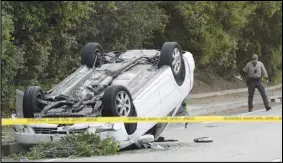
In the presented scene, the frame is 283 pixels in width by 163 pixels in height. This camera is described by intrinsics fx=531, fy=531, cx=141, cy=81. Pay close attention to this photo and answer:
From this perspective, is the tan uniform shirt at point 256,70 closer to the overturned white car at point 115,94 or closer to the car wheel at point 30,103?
the overturned white car at point 115,94

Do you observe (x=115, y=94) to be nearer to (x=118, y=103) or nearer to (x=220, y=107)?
(x=118, y=103)

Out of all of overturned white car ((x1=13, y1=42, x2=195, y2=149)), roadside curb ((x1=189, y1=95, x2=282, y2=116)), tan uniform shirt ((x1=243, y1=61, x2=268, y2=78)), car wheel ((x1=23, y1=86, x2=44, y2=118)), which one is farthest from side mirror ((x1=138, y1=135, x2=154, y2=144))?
tan uniform shirt ((x1=243, y1=61, x2=268, y2=78))

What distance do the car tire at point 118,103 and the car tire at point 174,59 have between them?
129cm

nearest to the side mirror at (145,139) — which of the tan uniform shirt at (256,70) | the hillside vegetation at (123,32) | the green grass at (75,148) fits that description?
the green grass at (75,148)

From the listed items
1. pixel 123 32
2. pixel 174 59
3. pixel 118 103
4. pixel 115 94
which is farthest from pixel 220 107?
pixel 115 94

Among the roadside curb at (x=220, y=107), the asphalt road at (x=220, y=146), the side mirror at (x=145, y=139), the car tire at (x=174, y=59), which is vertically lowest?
the roadside curb at (x=220, y=107)

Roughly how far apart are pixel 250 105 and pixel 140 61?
7.57 m

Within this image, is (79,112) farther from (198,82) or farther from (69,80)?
(198,82)

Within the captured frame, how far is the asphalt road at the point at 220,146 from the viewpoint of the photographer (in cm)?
721

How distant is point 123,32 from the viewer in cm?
1709

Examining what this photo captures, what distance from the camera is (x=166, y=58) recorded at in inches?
353

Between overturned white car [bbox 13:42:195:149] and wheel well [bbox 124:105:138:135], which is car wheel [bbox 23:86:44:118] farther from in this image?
wheel well [bbox 124:105:138:135]

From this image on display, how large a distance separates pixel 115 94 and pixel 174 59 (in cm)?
179

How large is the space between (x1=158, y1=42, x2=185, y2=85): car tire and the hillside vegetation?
4368 millimetres
